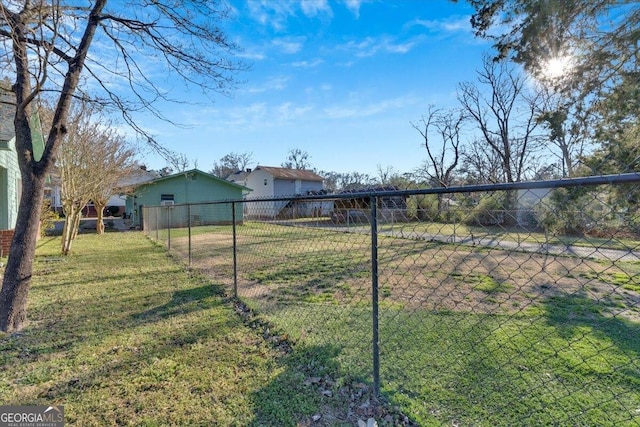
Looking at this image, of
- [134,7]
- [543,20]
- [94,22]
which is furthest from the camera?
[543,20]

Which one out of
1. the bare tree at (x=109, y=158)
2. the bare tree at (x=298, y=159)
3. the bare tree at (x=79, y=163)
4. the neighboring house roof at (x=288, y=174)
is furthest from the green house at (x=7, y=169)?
the bare tree at (x=298, y=159)

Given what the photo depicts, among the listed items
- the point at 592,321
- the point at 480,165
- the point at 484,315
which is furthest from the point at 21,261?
the point at 480,165

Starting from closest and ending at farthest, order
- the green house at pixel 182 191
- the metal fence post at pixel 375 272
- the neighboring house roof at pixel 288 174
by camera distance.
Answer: the metal fence post at pixel 375 272, the green house at pixel 182 191, the neighboring house roof at pixel 288 174

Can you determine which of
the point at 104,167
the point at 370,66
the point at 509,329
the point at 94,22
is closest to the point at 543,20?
the point at 370,66

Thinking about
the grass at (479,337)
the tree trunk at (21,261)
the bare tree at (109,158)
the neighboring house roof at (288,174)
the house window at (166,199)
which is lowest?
the grass at (479,337)

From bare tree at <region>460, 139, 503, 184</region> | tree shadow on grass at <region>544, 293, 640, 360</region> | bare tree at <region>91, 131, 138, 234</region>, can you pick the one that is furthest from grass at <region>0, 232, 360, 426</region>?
bare tree at <region>460, 139, 503, 184</region>

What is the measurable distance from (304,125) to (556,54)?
13892 millimetres

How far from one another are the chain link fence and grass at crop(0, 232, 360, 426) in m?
0.45

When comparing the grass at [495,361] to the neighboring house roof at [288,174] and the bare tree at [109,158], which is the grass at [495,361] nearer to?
the bare tree at [109,158]

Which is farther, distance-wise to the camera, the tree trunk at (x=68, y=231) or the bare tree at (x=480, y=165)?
the bare tree at (x=480, y=165)

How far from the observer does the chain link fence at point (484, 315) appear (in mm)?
2137

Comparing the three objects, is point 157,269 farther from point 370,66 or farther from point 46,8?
point 370,66

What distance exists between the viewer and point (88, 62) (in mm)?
4355

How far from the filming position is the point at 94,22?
12.9ft
